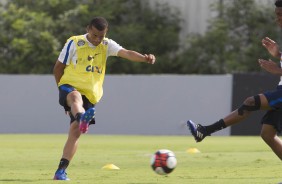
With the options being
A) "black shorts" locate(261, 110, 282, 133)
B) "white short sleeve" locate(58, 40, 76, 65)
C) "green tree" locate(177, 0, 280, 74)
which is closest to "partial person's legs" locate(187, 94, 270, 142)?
"black shorts" locate(261, 110, 282, 133)

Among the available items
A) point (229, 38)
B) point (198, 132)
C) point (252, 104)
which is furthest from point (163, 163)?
point (229, 38)

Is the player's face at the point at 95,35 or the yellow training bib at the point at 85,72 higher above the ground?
the player's face at the point at 95,35

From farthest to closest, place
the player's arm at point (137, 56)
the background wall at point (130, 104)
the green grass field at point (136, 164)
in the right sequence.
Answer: the background wall at point (130, 104)
the player's arm at point (137, 56)
the green grass field at point (136, 164)

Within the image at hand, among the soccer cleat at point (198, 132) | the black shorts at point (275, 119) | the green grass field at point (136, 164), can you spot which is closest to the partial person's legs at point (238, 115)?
the soccer cleat at point (198, 132)

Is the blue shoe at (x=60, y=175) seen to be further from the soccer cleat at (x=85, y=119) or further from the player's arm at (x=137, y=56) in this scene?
the player's arm at (x=137, y=56)

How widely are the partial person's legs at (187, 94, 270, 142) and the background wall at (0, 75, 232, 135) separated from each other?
1981cm

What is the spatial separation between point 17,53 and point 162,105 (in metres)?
9.07

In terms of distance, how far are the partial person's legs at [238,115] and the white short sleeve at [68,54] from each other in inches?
72.5

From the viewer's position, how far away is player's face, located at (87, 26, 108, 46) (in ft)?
39.5

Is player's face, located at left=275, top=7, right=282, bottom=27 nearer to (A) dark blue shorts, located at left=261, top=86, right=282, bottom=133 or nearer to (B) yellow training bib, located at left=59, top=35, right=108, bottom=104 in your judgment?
(A) dark blue shorts, located at left=261, top=86, right=282, bottom=133

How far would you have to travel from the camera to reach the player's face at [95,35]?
39.5ft

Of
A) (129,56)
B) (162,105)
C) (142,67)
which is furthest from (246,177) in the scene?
(142,67)

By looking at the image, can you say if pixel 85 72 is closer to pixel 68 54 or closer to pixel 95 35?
pixel 68 54

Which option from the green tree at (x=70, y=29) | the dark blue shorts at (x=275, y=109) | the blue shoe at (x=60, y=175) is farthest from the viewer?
the green tree at (x=70, y=29)
